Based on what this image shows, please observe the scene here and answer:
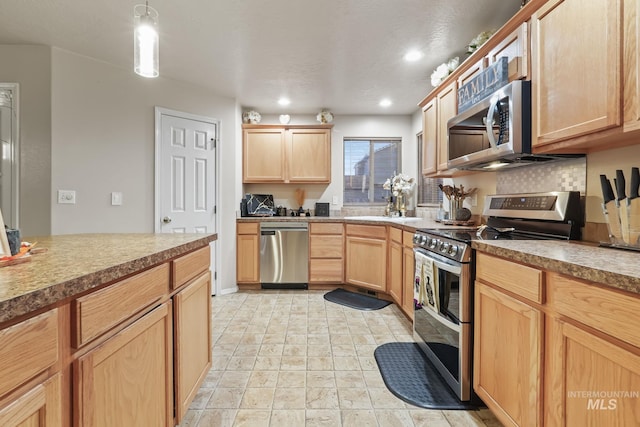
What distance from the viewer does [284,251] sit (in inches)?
146

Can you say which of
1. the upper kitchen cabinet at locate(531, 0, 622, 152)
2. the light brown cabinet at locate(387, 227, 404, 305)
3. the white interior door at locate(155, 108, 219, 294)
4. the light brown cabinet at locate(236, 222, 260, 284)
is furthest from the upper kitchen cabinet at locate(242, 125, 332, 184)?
the upper kitchen cabinet at locate(531, 0, 622, 152)

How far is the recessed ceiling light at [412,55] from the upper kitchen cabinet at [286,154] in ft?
5.05

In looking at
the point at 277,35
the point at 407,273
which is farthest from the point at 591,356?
the point at 277,35

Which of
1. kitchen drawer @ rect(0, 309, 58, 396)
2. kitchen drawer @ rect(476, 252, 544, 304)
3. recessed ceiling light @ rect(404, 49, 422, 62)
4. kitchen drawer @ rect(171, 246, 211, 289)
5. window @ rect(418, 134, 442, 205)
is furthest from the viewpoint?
window @ rect(418, 134, 442, 205)

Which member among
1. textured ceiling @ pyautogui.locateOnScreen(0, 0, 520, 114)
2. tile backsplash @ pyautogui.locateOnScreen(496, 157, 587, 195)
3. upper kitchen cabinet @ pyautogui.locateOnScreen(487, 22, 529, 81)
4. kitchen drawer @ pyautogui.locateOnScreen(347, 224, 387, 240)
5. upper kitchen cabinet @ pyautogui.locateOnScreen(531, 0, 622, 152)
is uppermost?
textured ceiling @ pyautogui.locateOnScreen(0, 0, 520, 114)

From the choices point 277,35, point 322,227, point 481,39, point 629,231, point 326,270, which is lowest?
point 326,270

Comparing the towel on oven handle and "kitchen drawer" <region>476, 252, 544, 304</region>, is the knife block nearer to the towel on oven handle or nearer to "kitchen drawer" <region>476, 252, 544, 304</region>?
"kitchen drawer" <region>476, 252, 544, 304</region>

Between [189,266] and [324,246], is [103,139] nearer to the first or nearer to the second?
[189,266]

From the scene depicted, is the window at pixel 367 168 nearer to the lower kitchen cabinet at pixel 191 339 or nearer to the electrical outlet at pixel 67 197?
the lower kitchen cabinet at pixel 191 339

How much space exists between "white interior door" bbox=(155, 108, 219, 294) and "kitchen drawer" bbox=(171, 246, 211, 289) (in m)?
1.77

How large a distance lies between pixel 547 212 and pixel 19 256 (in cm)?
234

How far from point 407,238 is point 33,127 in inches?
133

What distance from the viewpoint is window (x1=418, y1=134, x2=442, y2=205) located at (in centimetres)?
353

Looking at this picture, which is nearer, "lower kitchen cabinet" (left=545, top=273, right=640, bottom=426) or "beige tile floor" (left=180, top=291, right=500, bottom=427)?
"lower kitchen cabinet" (left=545, top=273, right=640, bottom=426)
